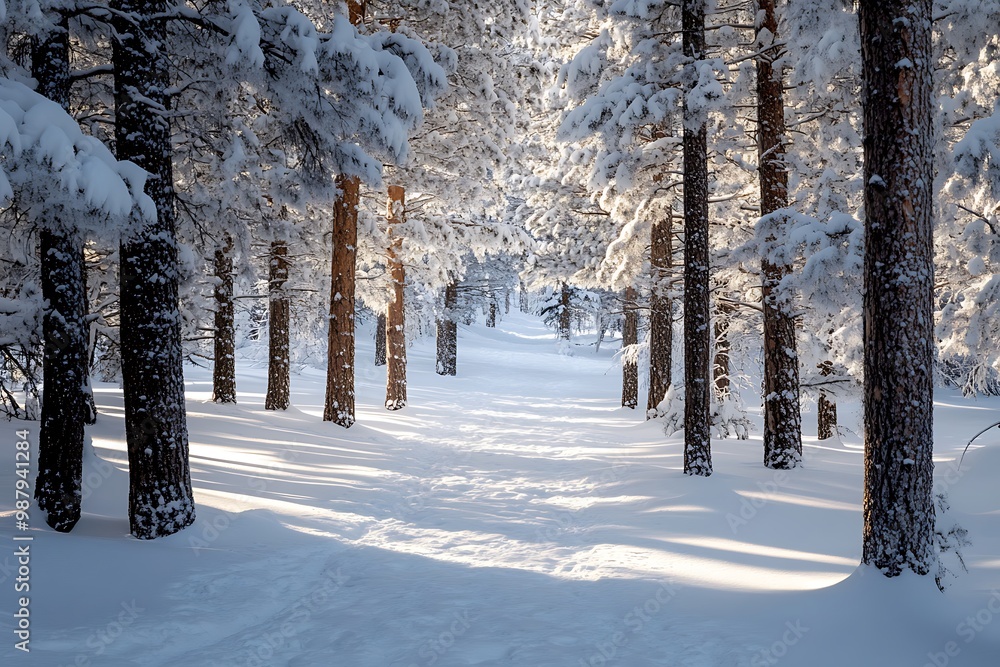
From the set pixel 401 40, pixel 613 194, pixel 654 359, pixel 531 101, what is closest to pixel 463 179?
pixel 531 101

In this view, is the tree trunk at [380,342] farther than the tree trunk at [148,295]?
Yes

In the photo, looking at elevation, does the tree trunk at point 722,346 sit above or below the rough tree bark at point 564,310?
below

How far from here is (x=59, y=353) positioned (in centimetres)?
596

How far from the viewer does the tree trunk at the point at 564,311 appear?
127 feet

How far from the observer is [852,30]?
8.20m

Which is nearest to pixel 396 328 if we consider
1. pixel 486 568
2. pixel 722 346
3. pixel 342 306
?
pixel 342 306

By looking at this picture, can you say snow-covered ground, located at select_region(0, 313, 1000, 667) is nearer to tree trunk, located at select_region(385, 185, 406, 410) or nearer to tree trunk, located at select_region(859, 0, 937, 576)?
tree trunk, located at select_region(859, 0, 937, 576)

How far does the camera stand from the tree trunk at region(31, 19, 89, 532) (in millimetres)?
5949

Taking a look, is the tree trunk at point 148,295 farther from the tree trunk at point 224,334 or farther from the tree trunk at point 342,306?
the tree trunk at point 224,334

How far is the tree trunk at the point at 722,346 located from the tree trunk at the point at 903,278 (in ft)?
28.8

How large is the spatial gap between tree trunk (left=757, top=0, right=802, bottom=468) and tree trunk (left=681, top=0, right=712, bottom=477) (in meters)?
1.15

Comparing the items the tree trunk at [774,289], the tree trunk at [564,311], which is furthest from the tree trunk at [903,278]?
the tree trunk at [564,311]

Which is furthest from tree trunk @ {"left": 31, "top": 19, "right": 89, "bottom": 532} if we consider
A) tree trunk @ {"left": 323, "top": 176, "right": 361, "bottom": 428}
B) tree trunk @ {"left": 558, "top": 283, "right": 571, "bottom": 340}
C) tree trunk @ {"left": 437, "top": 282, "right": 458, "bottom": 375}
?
tree trunk @ {"left": 558, "top": 283, "right": 571, "bottom": 340}

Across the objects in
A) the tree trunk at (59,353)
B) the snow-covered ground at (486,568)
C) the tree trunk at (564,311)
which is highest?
the tree trunk at (564,311)
